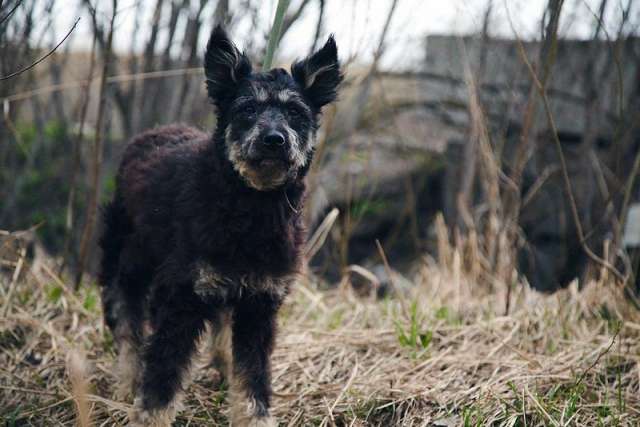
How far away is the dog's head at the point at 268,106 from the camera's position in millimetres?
3547

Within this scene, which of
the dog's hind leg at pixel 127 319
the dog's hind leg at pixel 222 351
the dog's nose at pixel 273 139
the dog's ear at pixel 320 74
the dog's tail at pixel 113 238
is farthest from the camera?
the dog's tail at pixel 113 238

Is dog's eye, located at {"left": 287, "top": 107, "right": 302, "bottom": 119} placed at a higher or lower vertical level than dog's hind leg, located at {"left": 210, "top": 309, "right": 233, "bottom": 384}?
higher

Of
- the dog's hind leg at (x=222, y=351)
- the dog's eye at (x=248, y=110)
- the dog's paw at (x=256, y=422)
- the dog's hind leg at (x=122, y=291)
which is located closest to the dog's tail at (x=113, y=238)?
the dog's hind leg at (x=122, y=291)

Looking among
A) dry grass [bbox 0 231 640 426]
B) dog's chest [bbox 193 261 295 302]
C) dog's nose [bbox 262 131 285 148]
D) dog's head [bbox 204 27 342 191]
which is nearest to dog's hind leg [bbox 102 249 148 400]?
dry grass [bbox 0 231 640 426]

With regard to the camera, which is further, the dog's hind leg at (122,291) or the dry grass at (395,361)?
the dog's hind leg at (122,291)

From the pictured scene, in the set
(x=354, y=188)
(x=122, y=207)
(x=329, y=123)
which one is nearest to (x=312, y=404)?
(x=122, y=207)

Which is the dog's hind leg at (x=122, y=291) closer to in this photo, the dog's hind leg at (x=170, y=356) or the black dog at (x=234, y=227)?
the black dog at (x=234, y=227)

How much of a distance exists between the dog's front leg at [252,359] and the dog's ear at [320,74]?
1.13 metres

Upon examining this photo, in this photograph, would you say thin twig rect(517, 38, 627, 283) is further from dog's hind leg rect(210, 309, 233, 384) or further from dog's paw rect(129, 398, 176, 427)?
dog's paw rect(129, 398, 176, 427)

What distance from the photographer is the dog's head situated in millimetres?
3547

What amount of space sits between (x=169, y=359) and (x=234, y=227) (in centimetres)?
A: 71

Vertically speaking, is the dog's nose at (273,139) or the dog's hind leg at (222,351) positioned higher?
the dog's nose at (273,139)

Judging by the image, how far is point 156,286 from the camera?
380 cm

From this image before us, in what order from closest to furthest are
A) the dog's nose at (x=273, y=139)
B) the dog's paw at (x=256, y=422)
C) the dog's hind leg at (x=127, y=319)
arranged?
the dog's nose at (x=273, y=139) < the dog's paw at (x=256, y=422) < the dog's hind leg at (x=127, y=319)
